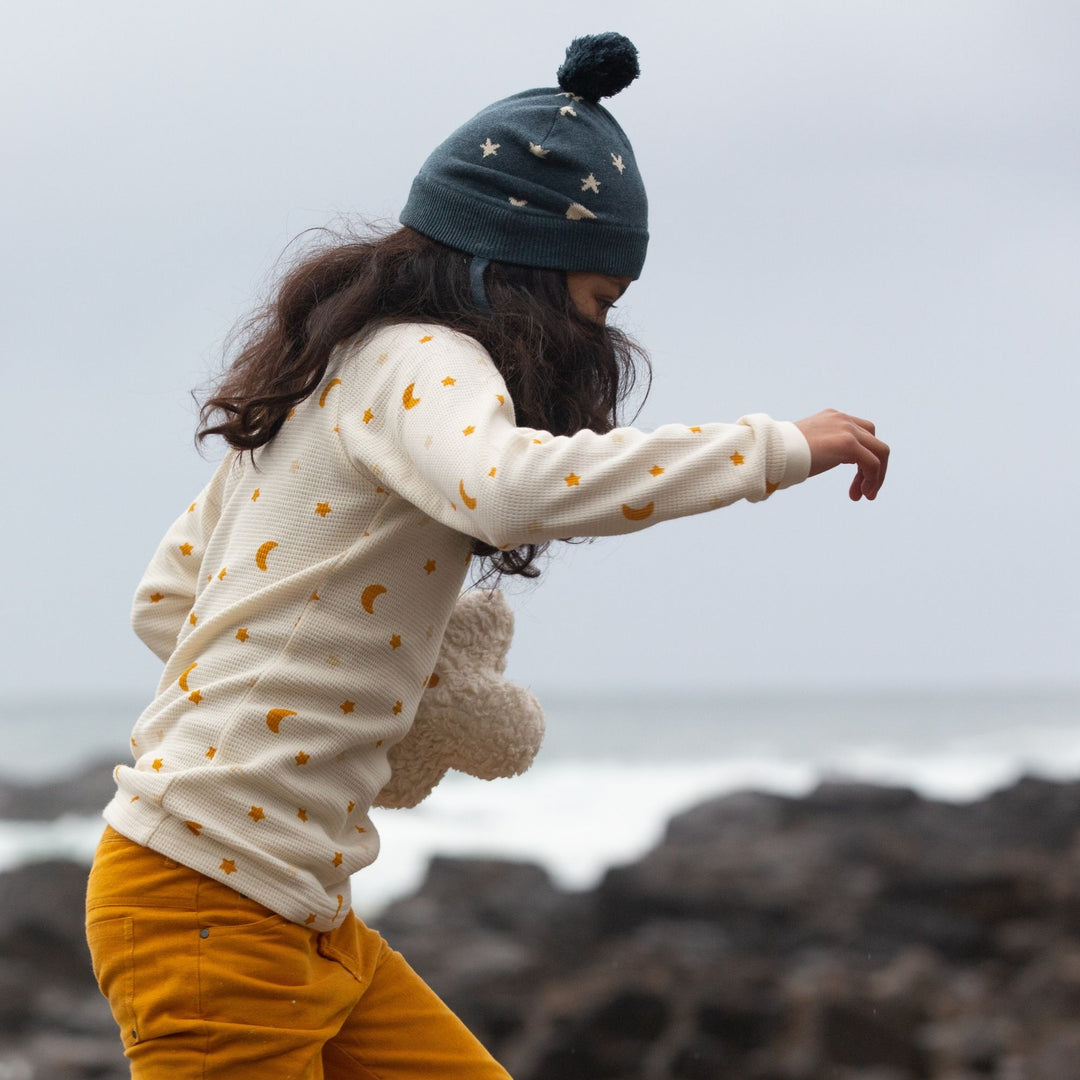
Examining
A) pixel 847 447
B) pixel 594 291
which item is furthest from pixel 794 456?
pixel 594 291

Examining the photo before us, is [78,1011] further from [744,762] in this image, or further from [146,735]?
[744,762]

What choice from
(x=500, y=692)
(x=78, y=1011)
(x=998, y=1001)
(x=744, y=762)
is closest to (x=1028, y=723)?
(x=744, y=762)

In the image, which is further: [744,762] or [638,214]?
[744,762]

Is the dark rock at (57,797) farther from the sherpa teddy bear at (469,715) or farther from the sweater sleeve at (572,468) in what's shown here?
the sweater sleeve at (572,468)

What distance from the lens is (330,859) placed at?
1341 mm

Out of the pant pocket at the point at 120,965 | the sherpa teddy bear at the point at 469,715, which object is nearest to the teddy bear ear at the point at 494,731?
the sherpa teddy bear at the point at 469,715

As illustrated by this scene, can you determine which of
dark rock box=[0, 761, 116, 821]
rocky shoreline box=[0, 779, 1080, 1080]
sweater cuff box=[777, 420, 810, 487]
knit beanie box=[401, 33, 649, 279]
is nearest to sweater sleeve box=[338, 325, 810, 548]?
sweater cuff box=[777, 420, 810, 487]

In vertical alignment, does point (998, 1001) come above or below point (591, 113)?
below

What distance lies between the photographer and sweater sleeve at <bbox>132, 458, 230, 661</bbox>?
5.19 feet

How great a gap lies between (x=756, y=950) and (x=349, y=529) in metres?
5.84

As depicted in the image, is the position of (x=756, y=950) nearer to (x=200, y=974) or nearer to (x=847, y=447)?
(x=200, y=974)

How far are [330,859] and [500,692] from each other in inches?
11.9

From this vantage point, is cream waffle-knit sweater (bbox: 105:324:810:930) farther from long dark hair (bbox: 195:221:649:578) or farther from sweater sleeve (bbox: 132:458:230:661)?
sweater sleeve (bbox: 132:458:230:661)

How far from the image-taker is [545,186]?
1450 millimetres
